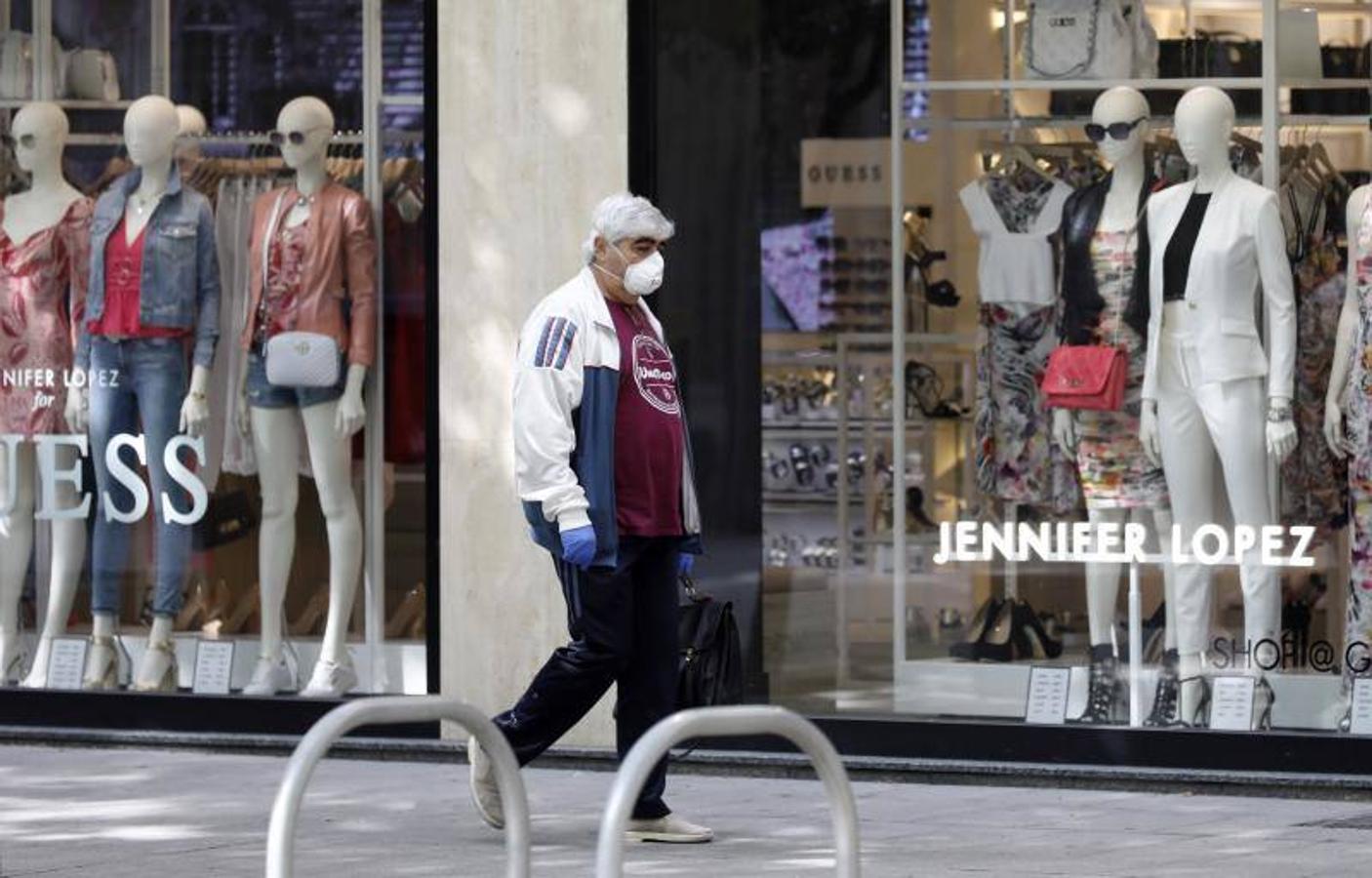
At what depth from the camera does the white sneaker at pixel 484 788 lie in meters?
9.09

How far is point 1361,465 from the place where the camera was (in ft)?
35.1

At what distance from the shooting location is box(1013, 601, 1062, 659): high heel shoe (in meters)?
11.2

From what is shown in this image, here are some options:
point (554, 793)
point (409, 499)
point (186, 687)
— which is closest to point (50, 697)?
point (186, 687)

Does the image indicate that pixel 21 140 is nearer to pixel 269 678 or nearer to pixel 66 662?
pixel 66 662

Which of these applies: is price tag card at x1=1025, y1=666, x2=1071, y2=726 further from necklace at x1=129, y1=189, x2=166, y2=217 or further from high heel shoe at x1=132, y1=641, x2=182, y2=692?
necklace at x1=129, y1=189, x2=166, y2=217

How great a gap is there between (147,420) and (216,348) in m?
0.39

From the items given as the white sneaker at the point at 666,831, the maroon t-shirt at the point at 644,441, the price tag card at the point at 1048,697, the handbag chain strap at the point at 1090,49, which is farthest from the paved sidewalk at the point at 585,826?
the handbag chain strap at the point at 1090,49

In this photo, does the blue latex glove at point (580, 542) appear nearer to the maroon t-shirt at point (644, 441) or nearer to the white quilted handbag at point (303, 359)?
the maroon t-shirt at point (644, 441)

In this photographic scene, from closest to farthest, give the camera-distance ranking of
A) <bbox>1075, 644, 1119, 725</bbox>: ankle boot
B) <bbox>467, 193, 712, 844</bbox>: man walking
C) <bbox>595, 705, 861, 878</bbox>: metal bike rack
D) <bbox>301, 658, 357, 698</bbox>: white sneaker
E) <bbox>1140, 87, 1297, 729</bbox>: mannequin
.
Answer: <bbox>595, 705, 861, 878</bbox>: metal bike rack
<bbox>467, 193, 712, 844</bbox>: man walking
<bbox>1140, 87, 1297, 729</bbox>: mannequin
<bbox>1075, 644, 1119, 725</bbox>: ankle boot
<bbox>301, 658, 357, 698</bbox>: white sneaker

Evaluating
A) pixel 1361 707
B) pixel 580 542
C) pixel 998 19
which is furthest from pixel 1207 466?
pixel 580 542

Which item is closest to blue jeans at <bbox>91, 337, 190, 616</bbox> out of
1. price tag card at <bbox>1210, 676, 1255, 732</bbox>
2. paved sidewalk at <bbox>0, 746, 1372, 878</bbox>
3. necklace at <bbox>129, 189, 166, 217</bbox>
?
necklace at <bbox>129, 189, 166, 217</bbox>

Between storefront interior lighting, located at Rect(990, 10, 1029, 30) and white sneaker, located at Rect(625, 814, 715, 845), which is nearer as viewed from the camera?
white sneaker, located at Rect(625, 814, 715, 845)

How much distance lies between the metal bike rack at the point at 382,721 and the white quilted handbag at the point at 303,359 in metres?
5.26

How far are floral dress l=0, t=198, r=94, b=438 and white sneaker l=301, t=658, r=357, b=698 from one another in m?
1.41
